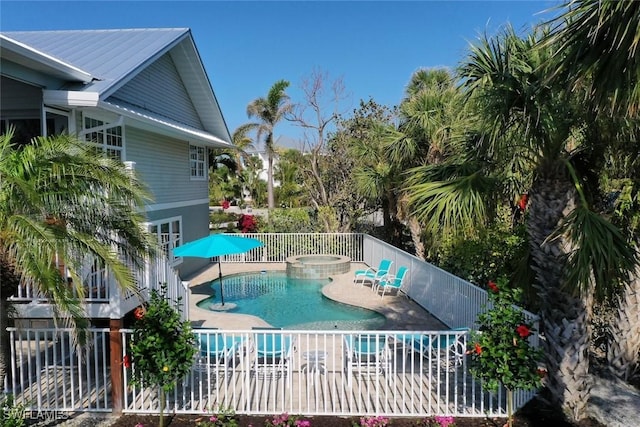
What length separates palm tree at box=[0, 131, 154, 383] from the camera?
504 centimetres

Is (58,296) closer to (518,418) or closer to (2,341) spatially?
(2,341)

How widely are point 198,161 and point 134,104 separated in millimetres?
6693

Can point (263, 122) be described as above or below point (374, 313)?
above

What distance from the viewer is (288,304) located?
15227 millimetres

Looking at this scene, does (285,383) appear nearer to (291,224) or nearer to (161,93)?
(161,93)

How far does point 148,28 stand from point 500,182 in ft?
48.7

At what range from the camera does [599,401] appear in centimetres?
712

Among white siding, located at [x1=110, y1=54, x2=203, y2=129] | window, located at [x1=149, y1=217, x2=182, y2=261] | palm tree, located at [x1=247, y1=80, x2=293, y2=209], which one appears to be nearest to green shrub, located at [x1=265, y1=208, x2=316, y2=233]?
window, located at [x1=149, y1=217, x2=182, y2=261]

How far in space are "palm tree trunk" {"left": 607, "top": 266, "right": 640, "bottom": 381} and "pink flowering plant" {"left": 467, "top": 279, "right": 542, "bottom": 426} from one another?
10.3 ft

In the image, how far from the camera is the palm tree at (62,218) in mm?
5039

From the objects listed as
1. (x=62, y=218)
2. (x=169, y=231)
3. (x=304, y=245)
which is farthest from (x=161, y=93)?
(x=62, y=218)

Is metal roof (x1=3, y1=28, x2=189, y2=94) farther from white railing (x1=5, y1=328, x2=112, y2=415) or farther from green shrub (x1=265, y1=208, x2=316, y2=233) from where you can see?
green shrub (x1=265, y1=208, x2=316, y2=233)

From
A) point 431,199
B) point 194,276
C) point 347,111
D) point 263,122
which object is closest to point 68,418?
point 431,199

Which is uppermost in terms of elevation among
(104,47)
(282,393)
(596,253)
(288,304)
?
(104,47)
